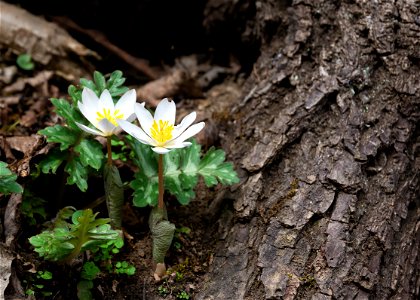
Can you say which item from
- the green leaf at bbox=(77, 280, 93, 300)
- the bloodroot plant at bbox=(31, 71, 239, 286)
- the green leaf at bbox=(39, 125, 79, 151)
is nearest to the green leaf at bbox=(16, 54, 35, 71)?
the bloodroot plant at bbox=(31, 71, 239, 286)

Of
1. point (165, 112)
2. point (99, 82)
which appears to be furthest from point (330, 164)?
point (99, 82)

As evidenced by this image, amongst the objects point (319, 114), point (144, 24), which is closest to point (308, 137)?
point (319, 114)

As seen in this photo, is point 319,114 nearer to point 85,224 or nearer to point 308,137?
point 308,137

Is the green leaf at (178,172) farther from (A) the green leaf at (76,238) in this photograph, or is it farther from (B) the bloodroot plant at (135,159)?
(A) the green leaf at (76,238)

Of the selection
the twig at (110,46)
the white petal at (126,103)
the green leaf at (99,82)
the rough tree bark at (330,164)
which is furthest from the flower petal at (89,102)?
the twig at (110,46)

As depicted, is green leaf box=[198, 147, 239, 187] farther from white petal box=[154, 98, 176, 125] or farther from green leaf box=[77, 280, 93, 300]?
green leaf box=[77, 280, 93, 300]
